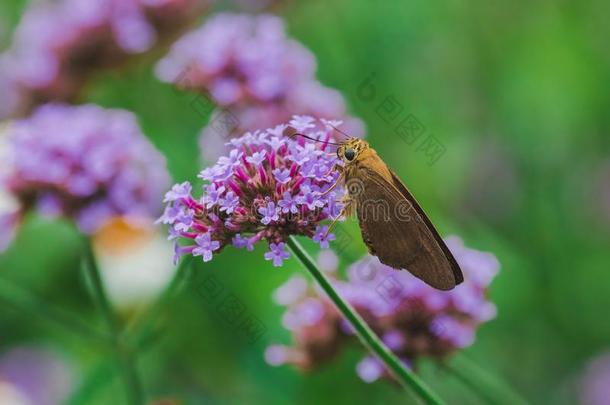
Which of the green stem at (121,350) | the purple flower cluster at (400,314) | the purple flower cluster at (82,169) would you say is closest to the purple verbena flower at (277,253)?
the purple flower cluster at (400,314)

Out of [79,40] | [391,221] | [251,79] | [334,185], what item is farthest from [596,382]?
[79,40]

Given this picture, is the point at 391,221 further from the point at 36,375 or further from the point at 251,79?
the point at 36,375

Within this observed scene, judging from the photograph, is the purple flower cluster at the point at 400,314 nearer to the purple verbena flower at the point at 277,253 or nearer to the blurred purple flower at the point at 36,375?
the purple verbena flower at the point at 277,253

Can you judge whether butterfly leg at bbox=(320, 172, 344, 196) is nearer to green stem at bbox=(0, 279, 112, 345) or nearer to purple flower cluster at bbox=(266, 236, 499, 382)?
purple flower cluster at bbox=(266, 236, 499, 382)

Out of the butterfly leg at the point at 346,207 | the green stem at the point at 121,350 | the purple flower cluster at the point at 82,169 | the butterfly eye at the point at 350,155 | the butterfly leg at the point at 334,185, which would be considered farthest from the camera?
the purple flower cluster at the point at 82,169

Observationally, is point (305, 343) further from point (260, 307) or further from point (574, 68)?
point (574, 68)

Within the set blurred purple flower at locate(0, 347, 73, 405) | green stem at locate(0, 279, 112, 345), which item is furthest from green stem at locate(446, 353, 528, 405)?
blurred purple flower at locate(0, 347, 73, 405)

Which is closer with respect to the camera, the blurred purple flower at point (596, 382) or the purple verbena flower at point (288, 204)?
the purple verbena flower at point (288, 204)
